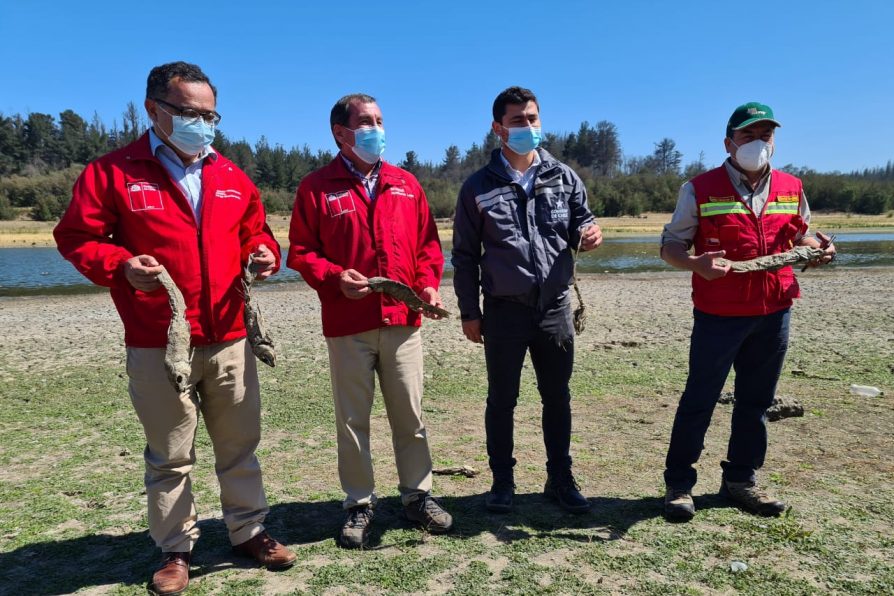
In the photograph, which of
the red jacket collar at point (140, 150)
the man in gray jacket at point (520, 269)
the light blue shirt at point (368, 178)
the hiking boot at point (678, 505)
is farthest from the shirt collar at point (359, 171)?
the hiking boot at point (678, 505)

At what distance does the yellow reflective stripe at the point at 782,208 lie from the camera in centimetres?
404

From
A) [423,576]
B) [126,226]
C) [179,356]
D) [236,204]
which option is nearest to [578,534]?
[423,576]

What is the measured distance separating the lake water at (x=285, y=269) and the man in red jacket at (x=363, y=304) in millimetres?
20632

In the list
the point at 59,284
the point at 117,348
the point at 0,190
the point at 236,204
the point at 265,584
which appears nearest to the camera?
the point at 265,584

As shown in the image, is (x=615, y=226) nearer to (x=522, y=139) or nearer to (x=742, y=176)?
(x=742, y=176)

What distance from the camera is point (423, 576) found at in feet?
11.1

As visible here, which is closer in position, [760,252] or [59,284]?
[760,252]

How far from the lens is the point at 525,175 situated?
4199mm

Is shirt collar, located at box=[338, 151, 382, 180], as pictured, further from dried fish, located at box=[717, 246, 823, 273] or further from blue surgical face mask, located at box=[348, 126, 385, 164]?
dried fish, located at box=[717, 246, 823, 273]

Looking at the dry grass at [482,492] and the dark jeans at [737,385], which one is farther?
the dark jeans at [737,385]

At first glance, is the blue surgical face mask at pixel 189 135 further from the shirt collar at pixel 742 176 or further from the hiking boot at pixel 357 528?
the shirt collar at pixel 742 176

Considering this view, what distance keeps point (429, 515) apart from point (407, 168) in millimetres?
99573

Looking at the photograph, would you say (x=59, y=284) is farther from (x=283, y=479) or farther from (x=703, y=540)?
(x=703, y=540)

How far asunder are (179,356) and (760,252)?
3.60 m
